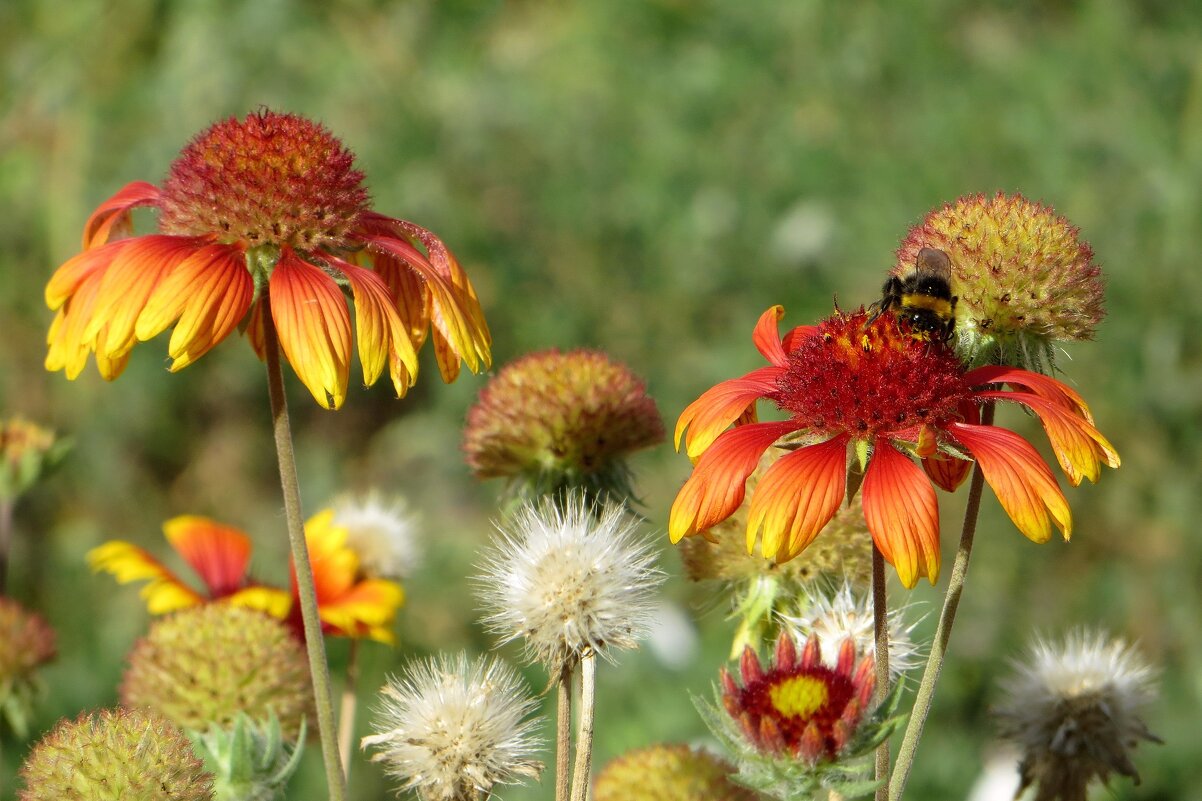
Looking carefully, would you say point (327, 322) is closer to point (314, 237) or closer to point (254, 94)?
point (314, 237)

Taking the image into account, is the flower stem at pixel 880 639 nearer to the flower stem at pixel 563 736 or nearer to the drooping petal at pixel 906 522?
the drooping petal at pixel 906 522

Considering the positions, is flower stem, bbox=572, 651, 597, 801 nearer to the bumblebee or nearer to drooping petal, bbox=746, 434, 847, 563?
drooping petal, bbox=746, 434, 847, 563

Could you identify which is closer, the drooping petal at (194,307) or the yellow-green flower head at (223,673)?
the drooping petal at (194,307)

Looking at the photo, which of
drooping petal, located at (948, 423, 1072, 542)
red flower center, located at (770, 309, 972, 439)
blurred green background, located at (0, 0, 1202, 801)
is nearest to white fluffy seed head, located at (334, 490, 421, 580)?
red flower center, located at (770, 309, 972, 439)

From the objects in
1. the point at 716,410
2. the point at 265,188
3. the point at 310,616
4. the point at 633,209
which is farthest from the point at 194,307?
the point at 633,209

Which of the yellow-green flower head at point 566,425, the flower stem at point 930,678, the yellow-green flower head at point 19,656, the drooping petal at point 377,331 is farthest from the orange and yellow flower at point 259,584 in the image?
the flower stem at point 930,678

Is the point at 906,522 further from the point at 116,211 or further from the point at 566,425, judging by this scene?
the point at 116,211
